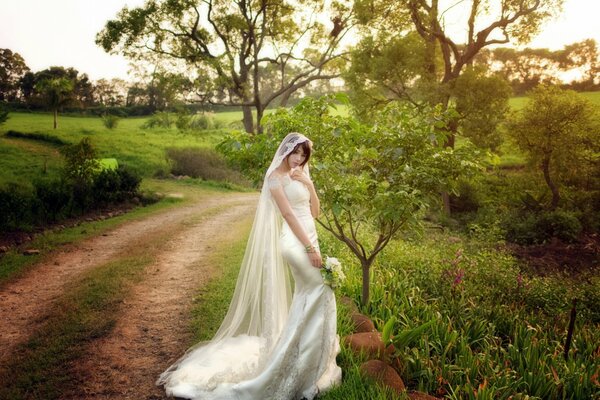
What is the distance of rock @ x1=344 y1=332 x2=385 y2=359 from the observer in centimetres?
446

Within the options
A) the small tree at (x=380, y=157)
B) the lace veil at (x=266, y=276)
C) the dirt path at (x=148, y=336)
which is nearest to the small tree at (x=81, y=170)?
the dirt path at (x=148, y=336)

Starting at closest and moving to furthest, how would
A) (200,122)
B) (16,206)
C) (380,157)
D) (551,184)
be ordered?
(380,157)
(16,206)
(551,184)
(200,122)

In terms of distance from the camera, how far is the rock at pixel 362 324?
5.22m

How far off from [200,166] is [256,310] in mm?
20378

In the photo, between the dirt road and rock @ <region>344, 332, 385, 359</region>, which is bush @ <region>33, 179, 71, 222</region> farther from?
rock @ <region>344, 332, 385, 359</region>

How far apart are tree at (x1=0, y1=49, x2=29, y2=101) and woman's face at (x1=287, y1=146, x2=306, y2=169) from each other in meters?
21.5

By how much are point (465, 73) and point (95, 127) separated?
990 inches

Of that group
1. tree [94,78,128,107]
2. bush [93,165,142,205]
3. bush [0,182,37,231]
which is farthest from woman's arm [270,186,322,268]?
tree [94,78,128,107]

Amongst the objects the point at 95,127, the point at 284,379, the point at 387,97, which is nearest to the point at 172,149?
the point at 95,127

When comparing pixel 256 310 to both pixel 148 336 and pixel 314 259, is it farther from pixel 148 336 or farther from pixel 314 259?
pixel 148 336

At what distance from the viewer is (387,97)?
826 inches

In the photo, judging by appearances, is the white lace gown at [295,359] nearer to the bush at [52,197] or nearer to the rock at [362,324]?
the rock at [362,324]

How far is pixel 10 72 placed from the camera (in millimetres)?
19266

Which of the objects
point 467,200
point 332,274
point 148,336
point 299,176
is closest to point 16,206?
point 148,336
